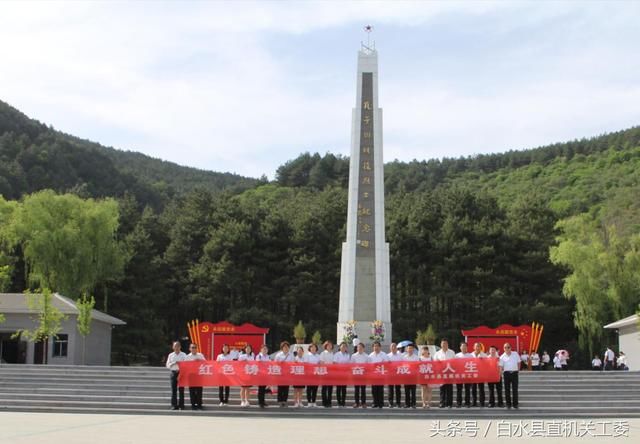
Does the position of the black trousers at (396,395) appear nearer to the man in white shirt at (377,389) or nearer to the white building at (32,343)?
the man in white shirt at (377,389)

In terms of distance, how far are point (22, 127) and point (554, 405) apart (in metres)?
50.4

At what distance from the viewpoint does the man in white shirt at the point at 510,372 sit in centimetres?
1366

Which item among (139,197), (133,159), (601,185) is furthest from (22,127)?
(601,185)

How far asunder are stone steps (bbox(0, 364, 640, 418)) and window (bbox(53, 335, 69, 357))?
35.7 ft

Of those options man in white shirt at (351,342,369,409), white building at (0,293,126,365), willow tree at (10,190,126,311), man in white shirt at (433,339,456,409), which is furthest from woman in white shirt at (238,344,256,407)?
willow tree at (10,190,126,311)

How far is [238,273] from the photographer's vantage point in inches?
1527

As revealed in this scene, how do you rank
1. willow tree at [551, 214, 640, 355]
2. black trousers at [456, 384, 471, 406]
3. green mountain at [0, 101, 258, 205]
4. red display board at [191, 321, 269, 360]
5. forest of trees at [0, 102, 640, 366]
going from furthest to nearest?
green mountain at [0, 101, 258, 205] < forest of trees at [0, 102, 640, 366] < willow tree at [551, 214, 640, 355] < red display board at [191, 321, 269, 360] < black trousers at [456, 384, 471, 406]

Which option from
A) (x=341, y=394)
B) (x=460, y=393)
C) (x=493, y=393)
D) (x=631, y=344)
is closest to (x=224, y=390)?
(x=341, y=394)

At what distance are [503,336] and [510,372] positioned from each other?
13268 mm

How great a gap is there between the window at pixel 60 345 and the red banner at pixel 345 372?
15768 mm

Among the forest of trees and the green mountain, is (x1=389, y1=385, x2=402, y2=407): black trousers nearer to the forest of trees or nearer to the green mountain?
the forest of trees

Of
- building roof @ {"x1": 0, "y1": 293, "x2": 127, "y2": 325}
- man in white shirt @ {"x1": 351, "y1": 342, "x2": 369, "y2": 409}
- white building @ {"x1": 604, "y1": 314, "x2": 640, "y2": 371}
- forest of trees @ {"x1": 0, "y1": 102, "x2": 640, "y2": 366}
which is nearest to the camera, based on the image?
man in white shirt @ {"x1": 351, "y1": 342, "x2": 369, "y2": 409}

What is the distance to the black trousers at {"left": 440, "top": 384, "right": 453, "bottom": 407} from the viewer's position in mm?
14180

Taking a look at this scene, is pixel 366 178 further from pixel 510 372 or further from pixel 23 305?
pixel 510 372
